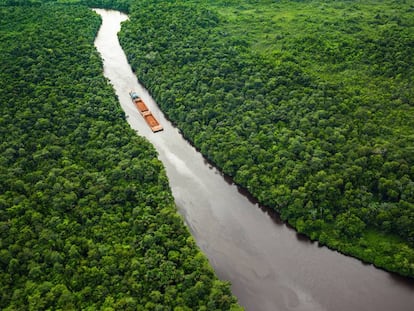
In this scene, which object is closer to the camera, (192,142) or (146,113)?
(192,142)

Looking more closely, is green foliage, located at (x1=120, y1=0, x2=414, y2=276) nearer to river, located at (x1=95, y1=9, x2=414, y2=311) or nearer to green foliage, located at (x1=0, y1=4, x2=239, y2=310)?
river, located at (x1=95, y1=9, x2=414, y2=311)

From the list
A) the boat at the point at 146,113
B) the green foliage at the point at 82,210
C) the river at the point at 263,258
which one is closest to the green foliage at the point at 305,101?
the river at the point at 263,258

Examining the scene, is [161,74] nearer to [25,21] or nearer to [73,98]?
[73,98]

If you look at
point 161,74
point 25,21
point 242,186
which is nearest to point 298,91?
point 242,186

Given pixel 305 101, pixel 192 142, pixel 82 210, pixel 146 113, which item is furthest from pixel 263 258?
pixel 146 113

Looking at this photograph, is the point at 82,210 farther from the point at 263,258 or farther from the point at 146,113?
the point at 146,113
